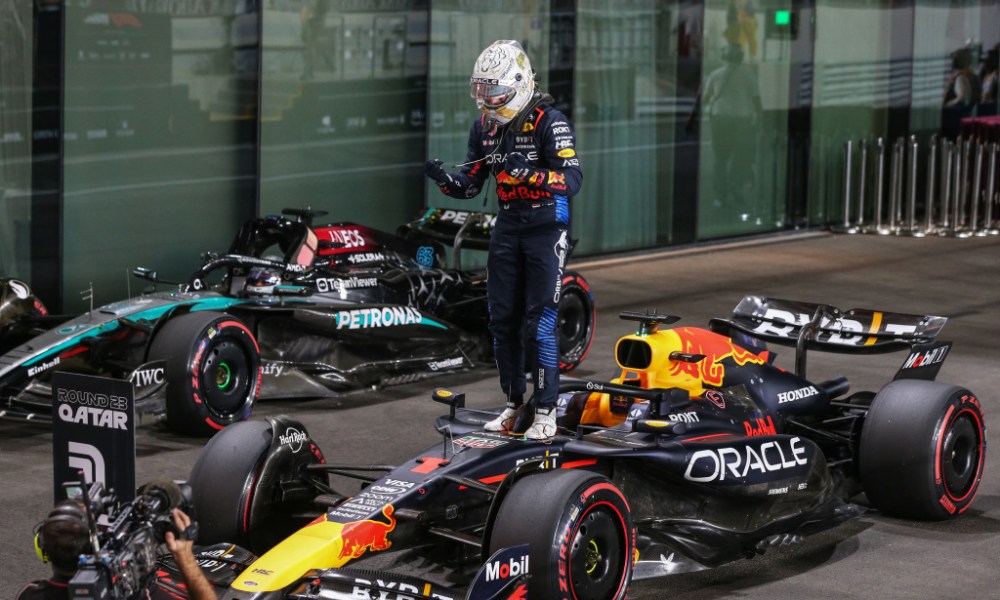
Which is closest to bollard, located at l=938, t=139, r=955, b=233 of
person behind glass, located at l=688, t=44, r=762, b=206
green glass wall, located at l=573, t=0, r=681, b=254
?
person behind glass, located at l=688, t=44, r=762, b=206

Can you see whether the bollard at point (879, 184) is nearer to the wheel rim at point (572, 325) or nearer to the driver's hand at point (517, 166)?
the wheel rim at point (572, 325)

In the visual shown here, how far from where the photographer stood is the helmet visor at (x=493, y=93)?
7.67 metres

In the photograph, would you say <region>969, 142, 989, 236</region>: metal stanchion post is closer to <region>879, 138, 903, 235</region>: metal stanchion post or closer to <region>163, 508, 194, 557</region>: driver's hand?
<region>879, 138, 903, 235</region>: metal stanchion post

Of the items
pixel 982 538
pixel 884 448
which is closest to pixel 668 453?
pixel 884 448

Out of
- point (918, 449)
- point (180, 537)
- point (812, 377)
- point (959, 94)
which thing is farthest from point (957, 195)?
point (180, 537)

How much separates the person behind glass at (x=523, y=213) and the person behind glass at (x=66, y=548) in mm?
2865

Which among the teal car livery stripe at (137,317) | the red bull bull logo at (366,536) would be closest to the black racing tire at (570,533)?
the red bull bull logo at (366,536)

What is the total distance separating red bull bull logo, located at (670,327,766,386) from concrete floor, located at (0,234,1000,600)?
0.99m

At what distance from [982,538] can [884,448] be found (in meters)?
0.68

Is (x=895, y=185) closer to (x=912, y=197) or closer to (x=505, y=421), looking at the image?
(x=912, y=197)

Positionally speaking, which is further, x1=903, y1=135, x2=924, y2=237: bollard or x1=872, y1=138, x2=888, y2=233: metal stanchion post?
x1=872, y1=138, x2=888, y2=233: metal stanchion post

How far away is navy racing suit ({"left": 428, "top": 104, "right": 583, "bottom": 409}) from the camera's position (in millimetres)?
7703

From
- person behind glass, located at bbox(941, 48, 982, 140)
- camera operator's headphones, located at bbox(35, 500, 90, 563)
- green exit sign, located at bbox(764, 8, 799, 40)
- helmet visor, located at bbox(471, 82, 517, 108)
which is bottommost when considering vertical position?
camera operator's headphones, located at bbox(35, 500, 90, 563)

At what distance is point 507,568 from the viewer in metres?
6.07
